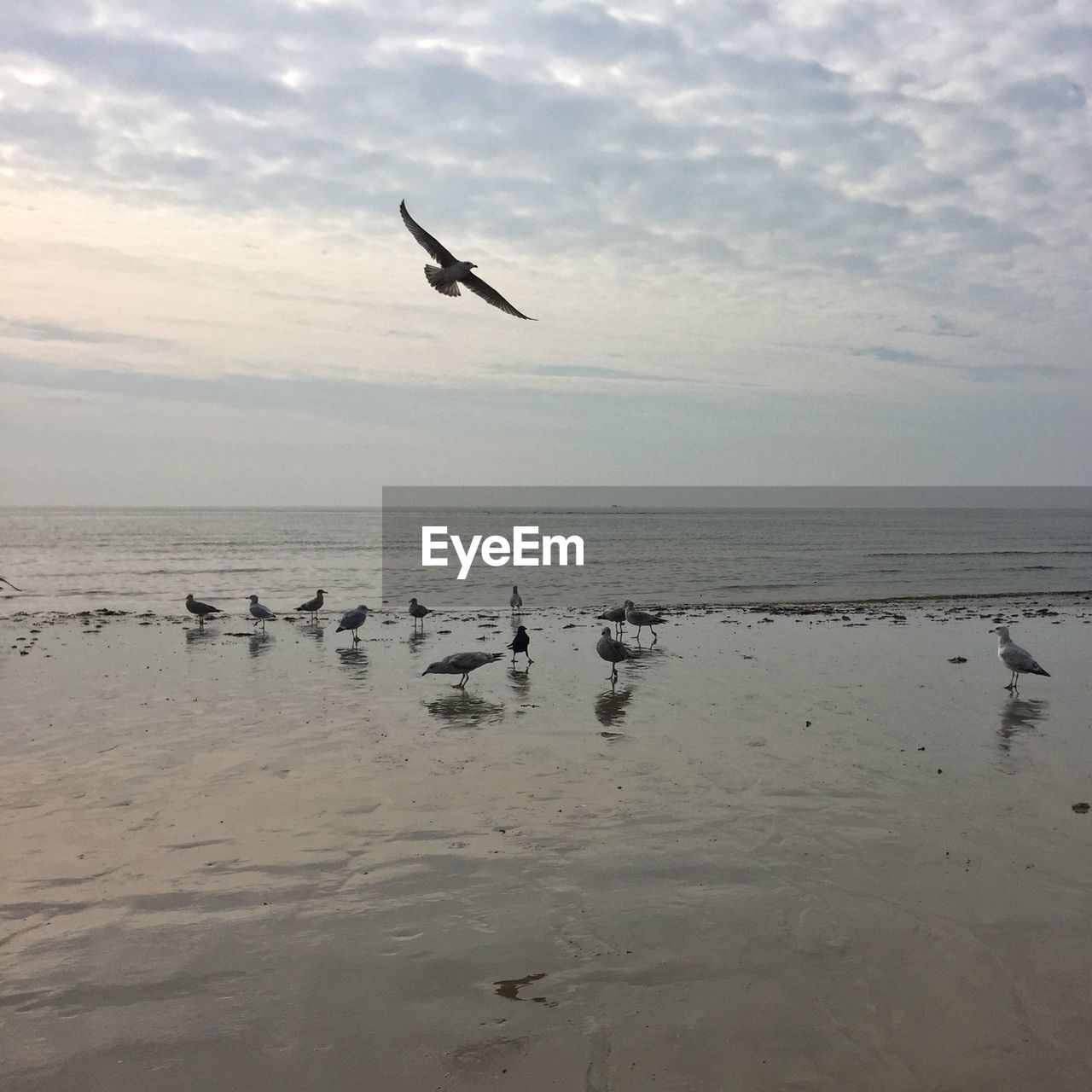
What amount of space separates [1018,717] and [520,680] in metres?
7.06

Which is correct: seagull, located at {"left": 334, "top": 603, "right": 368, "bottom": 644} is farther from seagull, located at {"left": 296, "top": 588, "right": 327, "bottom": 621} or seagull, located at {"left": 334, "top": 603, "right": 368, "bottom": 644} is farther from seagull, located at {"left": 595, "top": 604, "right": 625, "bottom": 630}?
seagull, located at {"left": 595, "top": 604, "right": 625, "bottom": 630}

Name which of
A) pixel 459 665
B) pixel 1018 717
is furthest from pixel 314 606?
pixel 1018 717

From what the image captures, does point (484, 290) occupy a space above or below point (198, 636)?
above

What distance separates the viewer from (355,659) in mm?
15969

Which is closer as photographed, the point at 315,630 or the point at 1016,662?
the point at 1016,662

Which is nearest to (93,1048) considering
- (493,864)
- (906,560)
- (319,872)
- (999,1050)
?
(319,872)

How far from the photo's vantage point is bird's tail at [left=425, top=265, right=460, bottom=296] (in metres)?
10.4

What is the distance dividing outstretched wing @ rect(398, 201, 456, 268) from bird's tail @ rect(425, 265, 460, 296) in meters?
0.12

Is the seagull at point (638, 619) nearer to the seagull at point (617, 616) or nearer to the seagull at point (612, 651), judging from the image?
the seagull at point (617, 616)

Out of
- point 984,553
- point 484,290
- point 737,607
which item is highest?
point 484,290

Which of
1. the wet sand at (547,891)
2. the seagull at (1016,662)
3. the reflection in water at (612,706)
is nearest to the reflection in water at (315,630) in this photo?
the wet sand at (547,891)

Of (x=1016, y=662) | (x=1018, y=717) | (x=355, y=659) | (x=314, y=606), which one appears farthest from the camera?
(x=314, y=606)

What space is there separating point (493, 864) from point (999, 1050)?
352cm

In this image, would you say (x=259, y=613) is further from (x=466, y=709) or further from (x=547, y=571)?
(x=547, y=571)
